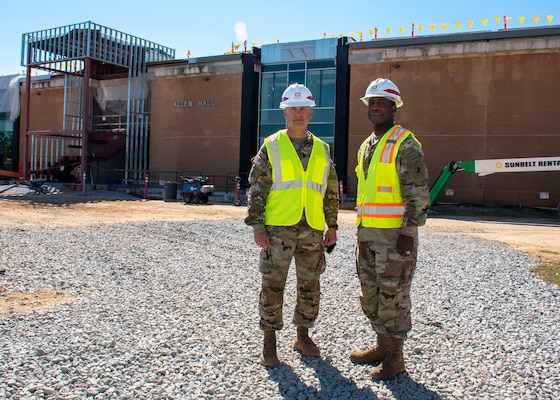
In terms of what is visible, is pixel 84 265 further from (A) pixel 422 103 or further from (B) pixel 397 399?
(A) pixel 422 103

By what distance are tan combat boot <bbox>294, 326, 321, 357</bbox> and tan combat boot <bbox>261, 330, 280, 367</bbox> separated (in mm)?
290

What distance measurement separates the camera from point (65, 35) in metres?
32.5

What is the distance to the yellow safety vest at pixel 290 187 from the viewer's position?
4.27 m

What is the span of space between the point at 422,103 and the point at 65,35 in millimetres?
21607

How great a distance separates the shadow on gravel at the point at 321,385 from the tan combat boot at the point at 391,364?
0.20 m

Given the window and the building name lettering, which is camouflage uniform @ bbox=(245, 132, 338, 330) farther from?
the building name lettering

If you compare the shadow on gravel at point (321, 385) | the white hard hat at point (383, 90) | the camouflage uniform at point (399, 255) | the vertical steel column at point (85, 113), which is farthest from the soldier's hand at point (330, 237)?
the vertical steel column at point (85, 113)

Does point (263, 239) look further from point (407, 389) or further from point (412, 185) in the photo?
point (407, 389)

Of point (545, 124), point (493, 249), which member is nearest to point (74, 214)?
point (493, 249)

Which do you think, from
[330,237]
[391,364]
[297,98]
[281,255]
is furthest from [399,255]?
[297,98]

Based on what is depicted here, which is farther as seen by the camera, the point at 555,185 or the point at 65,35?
the point at 65,35

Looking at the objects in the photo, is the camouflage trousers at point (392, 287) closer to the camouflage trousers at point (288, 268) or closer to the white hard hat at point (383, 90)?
the camouflage trousers at point (288, 268)

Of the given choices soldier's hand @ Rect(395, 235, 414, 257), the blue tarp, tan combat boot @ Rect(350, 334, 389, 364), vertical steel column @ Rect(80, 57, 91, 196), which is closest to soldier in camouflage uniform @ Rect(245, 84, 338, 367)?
tan combat boot @ Rect(350, 334, 389, 364)

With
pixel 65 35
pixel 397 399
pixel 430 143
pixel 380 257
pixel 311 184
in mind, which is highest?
pixel 65 35
